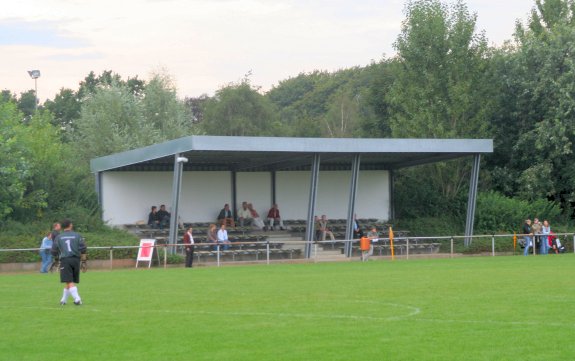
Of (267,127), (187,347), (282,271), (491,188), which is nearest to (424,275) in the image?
(282,271)

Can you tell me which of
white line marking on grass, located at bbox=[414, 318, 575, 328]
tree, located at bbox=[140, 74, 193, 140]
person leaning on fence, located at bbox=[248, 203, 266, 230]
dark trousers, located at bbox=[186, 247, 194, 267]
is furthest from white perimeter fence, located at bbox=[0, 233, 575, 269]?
tree, located at bbox=[140, 74, 193, 140]

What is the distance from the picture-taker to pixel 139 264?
36.5 metres

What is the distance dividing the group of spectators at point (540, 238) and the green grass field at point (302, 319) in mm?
15197

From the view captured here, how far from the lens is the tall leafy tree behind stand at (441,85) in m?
52.4

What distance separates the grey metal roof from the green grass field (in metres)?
11.8

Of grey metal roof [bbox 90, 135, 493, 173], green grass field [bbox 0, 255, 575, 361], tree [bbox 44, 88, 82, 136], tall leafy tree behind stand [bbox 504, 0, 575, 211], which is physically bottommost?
green grass field [bbox 0, 255, 575, 361]

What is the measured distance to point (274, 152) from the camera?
3850 centimetres

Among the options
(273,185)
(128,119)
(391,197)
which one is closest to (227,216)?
(273,185)

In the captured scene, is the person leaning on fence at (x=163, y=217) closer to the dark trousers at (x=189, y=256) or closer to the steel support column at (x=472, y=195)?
the dark trousers at (x=189, y=256)

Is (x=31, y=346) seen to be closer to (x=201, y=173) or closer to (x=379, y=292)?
(x=379, y=292)

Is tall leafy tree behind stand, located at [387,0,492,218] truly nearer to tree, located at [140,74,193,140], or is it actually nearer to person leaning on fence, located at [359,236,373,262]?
person leaning on fence, located at [359,236,373,262]

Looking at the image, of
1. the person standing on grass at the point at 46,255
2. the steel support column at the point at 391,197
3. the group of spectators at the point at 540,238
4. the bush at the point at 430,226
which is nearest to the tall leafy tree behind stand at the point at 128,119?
the steel support column at the point at 391,197

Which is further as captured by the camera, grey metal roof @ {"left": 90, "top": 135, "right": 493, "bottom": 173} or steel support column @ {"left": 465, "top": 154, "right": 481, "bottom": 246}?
steel support column @ {"left": 465, "top": 154, "right": 481, "bottom": 246}

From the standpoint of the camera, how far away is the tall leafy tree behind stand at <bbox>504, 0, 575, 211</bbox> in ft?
157
